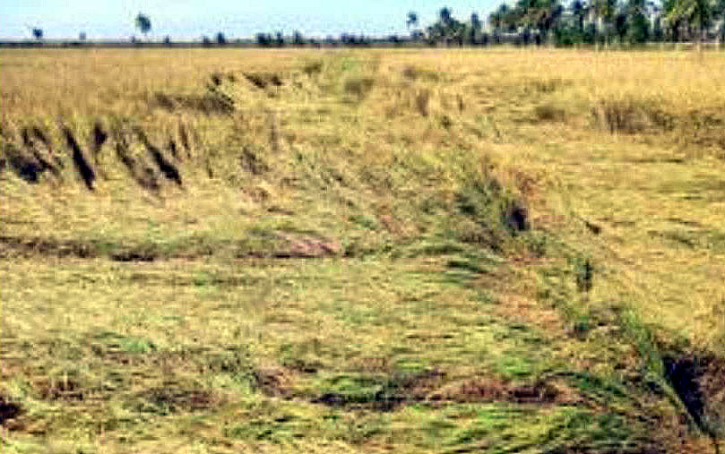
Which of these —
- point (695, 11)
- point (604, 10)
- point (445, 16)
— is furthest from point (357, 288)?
point (445, 16)

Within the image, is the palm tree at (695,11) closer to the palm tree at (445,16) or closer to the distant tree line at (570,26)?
the distant tree line at (570,26)

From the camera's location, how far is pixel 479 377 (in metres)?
4.73

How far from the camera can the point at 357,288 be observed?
20.4 ft

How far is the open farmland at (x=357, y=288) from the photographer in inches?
170

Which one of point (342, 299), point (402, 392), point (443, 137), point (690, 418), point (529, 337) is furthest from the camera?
point (443, 137)

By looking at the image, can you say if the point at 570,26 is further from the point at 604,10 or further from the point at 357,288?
the point at 357,288

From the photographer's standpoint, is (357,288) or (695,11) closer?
(357,288)

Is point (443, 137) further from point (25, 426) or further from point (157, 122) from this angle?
point (25, 426)

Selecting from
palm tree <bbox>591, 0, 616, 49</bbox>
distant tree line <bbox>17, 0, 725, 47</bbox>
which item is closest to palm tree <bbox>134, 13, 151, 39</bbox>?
distant tree line <bbox>17, 0, 725, 47</bbox>

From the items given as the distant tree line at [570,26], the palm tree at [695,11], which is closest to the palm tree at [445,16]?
the distant tree line at [570,26]

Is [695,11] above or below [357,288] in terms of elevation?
above

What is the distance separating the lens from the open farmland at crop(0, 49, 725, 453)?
4.31m

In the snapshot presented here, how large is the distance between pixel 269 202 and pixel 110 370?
13.4ft

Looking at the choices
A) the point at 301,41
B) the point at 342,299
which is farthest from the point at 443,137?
the point at 301,41
